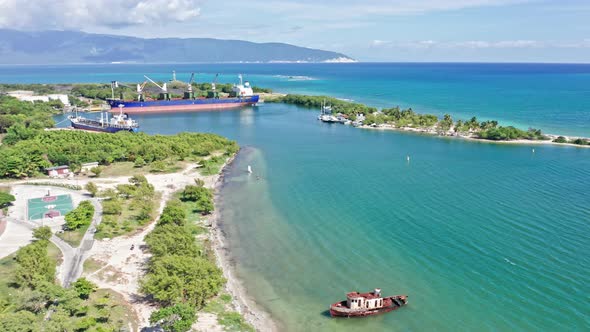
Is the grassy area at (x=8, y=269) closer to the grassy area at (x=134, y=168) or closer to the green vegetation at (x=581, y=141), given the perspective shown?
the grassy area at (x=134, y=168)

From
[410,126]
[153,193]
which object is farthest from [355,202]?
[410,126]

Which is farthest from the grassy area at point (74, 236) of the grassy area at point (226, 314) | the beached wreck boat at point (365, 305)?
the beached wreck boat at point (365, 305)

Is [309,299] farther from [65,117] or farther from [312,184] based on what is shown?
[65,117]

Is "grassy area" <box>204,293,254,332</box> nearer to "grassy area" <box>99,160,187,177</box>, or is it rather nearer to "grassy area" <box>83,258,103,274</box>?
"grassy area" <box>83,258,103,274</box>

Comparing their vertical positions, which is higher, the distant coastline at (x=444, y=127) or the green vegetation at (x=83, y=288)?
the distant coastline at (x=444, y=127)

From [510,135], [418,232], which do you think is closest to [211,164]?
[418,232]

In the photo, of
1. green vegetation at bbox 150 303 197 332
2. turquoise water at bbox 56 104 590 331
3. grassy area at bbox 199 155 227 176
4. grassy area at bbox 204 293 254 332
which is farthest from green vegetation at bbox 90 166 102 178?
green vegetation at bbox 150 303 197 332
